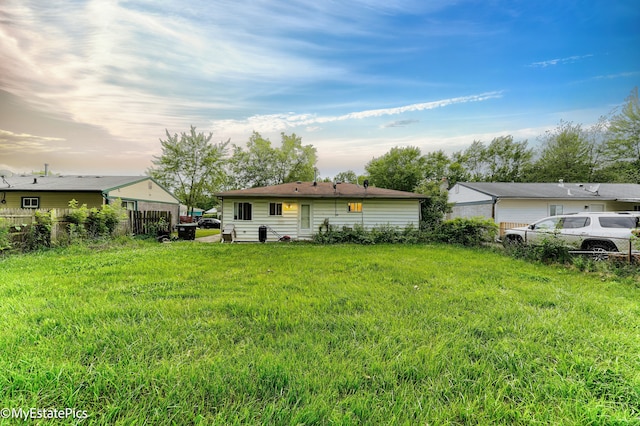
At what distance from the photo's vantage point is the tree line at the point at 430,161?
2399cm

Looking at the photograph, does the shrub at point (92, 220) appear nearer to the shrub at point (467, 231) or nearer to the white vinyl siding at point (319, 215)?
the white vinyl siding at point (319, 215)

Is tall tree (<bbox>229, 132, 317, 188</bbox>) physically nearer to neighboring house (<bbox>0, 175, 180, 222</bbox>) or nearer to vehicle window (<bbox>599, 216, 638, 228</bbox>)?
neighboring house (<bbox>0, 175, 180, 222</bbox>)

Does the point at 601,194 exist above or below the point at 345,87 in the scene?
below

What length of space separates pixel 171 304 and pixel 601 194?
87.7 ft

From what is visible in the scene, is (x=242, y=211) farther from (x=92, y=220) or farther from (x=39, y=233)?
(x=39, y=233)

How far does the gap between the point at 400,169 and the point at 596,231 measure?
83.0 feet

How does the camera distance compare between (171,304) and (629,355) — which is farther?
(171,304)

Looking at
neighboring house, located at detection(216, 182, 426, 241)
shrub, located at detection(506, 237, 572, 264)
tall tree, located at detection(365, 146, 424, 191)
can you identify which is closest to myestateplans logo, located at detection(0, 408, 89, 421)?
shrub, located at detection(506, 237, 572, 264)

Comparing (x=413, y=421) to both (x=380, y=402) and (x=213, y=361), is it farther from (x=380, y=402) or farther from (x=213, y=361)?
(x=213, y=361)

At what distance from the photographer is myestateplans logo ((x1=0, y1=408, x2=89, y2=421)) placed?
5.15 ft

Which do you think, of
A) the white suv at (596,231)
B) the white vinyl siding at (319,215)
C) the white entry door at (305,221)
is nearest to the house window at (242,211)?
the white vinyl siding at (319,215)

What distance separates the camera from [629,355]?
245 cm

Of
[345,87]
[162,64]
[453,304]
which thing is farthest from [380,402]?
[345,87]

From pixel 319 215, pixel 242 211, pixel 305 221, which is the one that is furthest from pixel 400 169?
pixel 242 211
